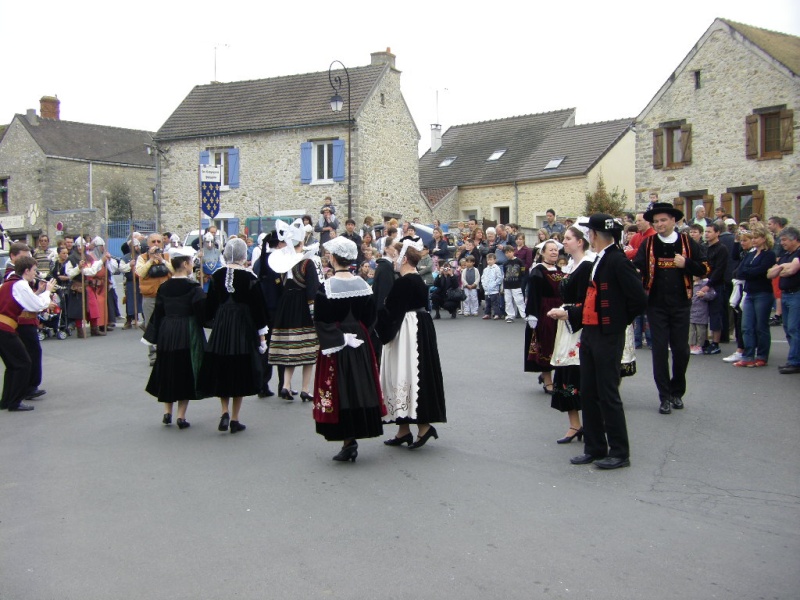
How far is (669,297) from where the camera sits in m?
9.02

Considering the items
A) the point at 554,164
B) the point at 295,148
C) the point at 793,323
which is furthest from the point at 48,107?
the point at 793,323

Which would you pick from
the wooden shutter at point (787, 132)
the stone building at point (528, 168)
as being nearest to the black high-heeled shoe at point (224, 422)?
the wooden shutter at point (787, 132)

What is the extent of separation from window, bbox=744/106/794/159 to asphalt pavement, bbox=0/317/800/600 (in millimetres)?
21748

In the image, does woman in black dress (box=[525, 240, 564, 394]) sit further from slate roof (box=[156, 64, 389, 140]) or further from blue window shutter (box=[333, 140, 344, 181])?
slate roof (box=[156, 64, 389, 140])

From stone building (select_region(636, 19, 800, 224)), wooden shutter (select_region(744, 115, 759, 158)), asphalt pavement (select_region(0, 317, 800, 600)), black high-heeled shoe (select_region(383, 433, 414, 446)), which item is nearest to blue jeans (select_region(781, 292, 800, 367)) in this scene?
asphalt pavement (select_region(0, 317, 800, 600))

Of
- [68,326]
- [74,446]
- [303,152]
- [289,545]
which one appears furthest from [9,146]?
[289,545]

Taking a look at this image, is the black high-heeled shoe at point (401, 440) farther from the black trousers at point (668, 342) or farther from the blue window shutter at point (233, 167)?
the blue window shutter at point (233, 167)

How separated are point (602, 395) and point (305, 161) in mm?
29308

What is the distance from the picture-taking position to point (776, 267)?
11.1 meters

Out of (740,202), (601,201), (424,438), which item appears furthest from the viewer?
(601,201)

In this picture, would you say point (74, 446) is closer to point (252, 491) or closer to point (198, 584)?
point (252, 491)

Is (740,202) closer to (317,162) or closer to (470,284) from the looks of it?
(470,284)

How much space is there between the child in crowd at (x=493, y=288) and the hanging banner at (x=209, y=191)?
6.15 m

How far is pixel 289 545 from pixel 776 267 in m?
8.38
